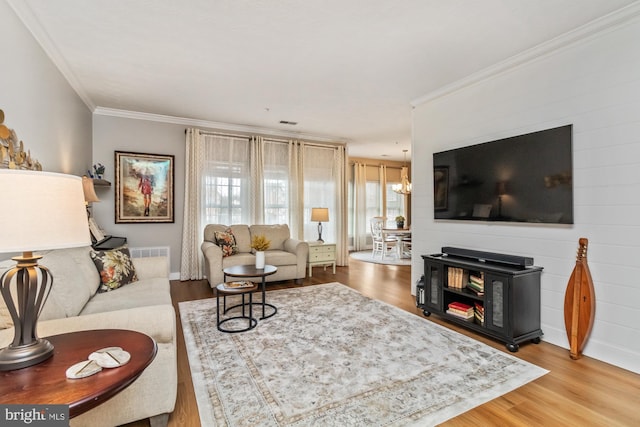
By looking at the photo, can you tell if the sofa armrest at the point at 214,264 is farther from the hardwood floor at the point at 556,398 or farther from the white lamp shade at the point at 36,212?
the white lamp shade at the point at 36,212

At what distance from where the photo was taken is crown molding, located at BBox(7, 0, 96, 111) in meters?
2.34

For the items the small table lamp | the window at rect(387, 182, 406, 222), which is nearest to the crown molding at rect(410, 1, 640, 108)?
the small table lamp

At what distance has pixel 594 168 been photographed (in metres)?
2.60

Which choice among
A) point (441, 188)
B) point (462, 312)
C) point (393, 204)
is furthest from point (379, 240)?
point (462, 312)

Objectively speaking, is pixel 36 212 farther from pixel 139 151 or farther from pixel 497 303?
pixel 139 151

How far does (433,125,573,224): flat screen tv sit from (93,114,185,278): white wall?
13.6 feet

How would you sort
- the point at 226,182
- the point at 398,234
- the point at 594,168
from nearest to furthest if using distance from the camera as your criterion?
the point at 594,168 < the point at 226,182 < the point at 398,234

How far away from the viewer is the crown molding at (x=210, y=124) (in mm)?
4828

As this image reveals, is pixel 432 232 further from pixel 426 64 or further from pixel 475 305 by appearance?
pixel 426 64

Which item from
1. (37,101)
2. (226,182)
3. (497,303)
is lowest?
(497,303)

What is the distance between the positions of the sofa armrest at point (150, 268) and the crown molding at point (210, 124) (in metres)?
2.68

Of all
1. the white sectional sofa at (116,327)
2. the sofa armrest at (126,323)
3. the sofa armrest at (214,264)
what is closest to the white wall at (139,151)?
the sofa armrest at (214,264)

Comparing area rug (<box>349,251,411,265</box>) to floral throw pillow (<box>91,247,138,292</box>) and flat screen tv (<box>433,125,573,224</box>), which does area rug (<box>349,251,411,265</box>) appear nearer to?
flat screen tv (<box>433,125,573,224</box>)

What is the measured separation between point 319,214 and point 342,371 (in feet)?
12.7
